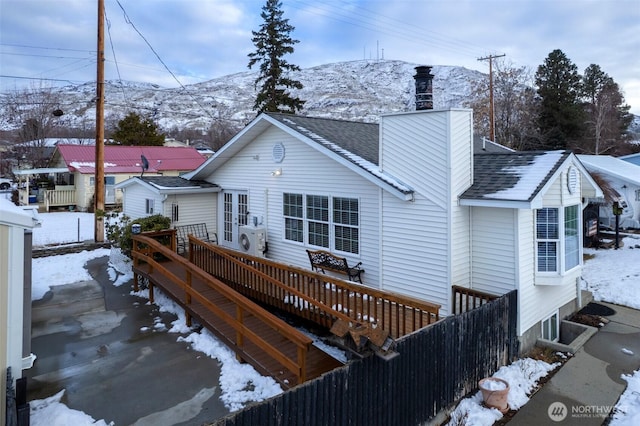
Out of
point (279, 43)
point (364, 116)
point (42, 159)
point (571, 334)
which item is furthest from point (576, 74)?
point (364, 116)

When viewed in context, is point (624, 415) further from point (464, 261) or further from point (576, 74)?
point (576, 74)

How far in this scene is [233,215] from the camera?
13.3m

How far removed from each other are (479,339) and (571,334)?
3.86m

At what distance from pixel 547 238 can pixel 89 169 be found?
27.1 m

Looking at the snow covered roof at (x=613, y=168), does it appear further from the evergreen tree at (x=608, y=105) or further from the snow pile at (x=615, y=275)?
the evergreen tree at (x=608, y=105)

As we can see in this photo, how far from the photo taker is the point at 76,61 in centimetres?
1761

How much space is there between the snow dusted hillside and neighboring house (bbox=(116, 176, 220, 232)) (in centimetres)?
10380

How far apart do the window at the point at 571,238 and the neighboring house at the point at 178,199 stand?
398 inches

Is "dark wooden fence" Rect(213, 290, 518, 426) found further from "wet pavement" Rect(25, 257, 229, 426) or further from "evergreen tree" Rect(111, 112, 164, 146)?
"evergreen tree" Rect(111, 112, 164, 146)

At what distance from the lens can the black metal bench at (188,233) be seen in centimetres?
1329

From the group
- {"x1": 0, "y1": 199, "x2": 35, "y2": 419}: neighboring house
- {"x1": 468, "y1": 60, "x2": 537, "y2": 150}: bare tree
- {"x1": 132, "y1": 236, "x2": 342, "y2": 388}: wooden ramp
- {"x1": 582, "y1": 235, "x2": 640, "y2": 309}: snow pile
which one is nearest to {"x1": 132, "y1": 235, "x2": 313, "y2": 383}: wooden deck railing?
{"x1": 132, "y1": 236, "x2": 342, "y2": 388}: wooden ramp

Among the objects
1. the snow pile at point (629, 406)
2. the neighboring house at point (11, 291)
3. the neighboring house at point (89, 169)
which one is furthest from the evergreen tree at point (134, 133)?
the snow pile at point (629, 406)

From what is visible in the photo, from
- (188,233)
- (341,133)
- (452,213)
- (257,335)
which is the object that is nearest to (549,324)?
(452,213)

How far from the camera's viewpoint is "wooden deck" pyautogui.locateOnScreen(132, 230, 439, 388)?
5508mm
